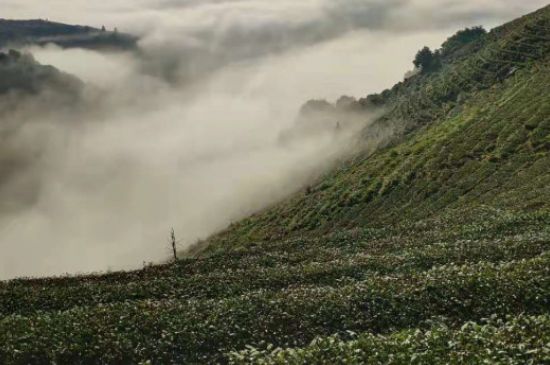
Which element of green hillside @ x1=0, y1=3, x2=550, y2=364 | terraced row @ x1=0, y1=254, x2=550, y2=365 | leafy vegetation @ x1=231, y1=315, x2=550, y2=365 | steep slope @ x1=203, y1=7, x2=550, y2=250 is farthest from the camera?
steep slope @ x1=203, y1=7, x2=550, y2=250

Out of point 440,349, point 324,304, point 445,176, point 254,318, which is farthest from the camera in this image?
point 445,176

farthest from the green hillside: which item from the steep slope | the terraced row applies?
the steep slope

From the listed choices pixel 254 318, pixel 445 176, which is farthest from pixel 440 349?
pixel 445 176

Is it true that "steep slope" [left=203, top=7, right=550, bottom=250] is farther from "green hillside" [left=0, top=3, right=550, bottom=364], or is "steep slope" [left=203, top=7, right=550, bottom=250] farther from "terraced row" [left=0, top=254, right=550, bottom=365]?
"terraced row" [left=0, top=254, right=550, bottom=365]

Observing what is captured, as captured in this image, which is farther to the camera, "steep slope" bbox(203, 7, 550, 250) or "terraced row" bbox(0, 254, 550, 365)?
"steep slope" bbox(203, 7, 550, 250)

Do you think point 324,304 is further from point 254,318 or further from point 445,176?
point 445,176

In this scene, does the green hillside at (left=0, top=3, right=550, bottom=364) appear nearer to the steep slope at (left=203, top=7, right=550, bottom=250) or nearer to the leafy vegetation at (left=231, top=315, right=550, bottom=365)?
the leafy vegetation at (left=231, top=315, right=550, bottom=365)

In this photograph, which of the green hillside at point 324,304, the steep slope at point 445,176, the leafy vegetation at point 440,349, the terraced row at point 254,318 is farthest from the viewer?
the steep slope at point 445,176

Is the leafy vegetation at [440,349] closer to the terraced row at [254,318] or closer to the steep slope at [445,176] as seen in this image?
the terraced row at [254,318]

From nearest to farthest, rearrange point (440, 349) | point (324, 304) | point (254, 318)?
point (440, 349)
point (254, 318)
point (324, 304)

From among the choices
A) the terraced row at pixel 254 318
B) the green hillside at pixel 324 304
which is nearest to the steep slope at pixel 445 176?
the green hillside at pixel 324 304

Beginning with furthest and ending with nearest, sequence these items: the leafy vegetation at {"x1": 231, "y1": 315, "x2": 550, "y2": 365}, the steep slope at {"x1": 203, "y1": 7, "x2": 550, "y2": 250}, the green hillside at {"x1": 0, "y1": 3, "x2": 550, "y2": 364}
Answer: the steep slope at {"x1": 203, "y1": 7, "x2": 550, "y2": 250}
the green hillside at {"x1": 0, "y1": 3, "x2": 550, "y2": 364}
the leafy vegetation at {"x1": 231, "y1": 315, "x2": 550, "y2": 365}

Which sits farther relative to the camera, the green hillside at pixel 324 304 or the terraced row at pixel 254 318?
the terraced row at pixel 254 318

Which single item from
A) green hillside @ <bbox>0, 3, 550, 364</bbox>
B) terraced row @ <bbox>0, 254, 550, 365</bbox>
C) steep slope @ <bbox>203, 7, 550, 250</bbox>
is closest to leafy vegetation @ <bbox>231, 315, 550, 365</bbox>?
green hillside @ <bbox>0, 3, 550, 364</bbox>
